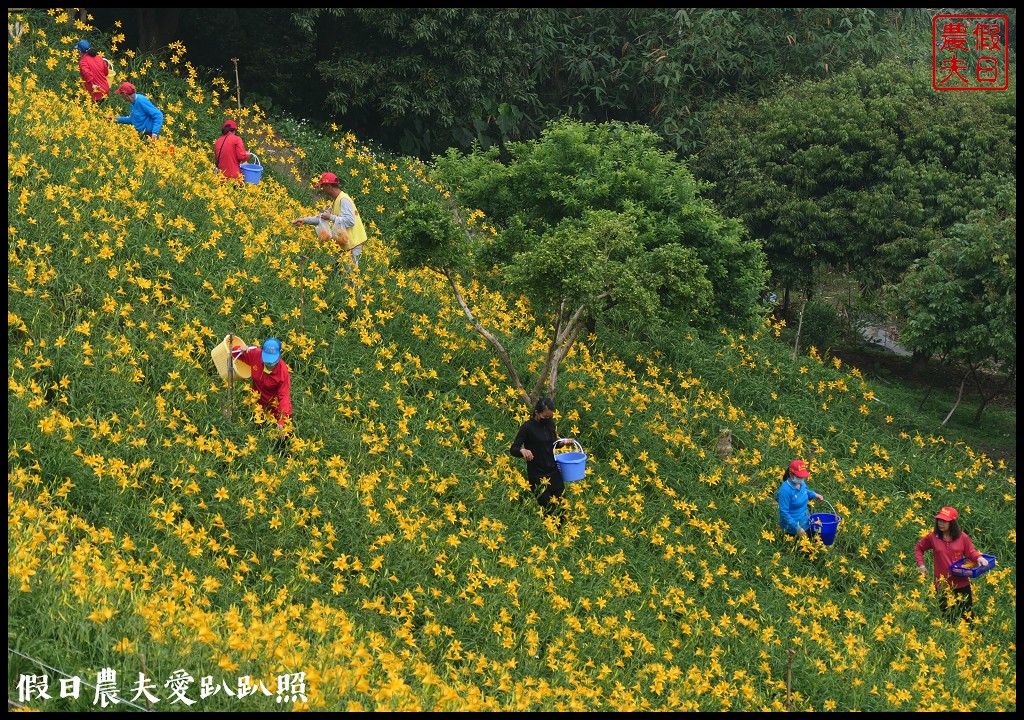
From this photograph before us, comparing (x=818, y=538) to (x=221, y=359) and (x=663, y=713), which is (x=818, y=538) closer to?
(x=663, y=713)

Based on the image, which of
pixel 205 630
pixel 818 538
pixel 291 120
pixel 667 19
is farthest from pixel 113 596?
pixel 667 19

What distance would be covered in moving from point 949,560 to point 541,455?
152 inches

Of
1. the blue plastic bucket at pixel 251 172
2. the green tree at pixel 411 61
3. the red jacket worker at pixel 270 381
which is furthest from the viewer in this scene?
the green tree at pixel 411 61

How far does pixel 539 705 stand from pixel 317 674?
1.59 m

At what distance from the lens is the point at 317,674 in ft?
18.5

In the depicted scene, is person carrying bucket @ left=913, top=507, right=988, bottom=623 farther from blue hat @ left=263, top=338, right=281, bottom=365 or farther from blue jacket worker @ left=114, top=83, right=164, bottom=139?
blue jacket worker @ left=114, top=83, right=164, bottom=139

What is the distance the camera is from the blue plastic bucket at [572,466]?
31.1 feet

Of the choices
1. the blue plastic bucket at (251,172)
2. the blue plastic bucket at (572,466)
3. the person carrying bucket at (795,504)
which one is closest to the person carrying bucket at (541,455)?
the blue plastic bucket at (572,466)

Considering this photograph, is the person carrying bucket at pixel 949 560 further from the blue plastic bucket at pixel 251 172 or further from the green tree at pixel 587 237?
the blue plastic bucket at pixel 251 172

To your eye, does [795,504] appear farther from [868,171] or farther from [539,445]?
[868,171]

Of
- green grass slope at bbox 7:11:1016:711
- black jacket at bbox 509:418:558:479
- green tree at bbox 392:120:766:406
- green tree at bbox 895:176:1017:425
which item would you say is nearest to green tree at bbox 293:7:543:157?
green tree at bbox 392:120:766:406

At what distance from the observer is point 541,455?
30.4 ft

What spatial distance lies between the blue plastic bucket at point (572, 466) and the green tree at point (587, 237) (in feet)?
5.10

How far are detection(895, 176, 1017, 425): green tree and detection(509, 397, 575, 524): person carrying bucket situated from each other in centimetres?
828
